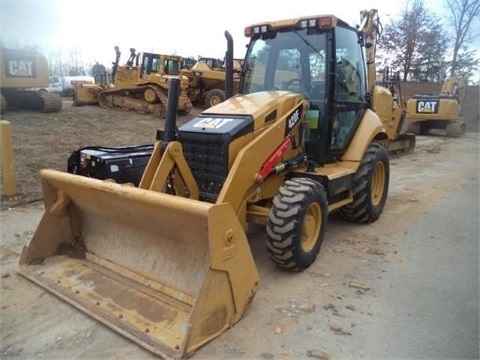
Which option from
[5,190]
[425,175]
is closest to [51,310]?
[5,190]

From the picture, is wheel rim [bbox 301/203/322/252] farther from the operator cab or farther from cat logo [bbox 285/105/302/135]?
the operator cab

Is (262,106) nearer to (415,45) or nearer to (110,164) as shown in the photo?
(110,164)

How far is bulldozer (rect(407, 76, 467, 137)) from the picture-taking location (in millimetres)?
17203

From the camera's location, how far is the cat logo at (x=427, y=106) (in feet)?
57.0

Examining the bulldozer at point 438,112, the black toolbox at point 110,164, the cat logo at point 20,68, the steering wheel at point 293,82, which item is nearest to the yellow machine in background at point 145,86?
the cat logo at point 20,68

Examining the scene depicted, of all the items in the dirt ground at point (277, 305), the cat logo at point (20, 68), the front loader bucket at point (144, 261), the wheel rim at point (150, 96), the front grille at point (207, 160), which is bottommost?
the dirt ground at point (277, 305)

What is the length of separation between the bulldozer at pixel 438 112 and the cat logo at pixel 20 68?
14.3 m

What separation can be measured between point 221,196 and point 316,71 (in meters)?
2.07

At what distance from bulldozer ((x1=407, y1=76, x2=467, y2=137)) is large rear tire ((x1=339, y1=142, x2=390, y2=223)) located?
1289cm

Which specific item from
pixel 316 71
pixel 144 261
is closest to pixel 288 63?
pixel 316 71

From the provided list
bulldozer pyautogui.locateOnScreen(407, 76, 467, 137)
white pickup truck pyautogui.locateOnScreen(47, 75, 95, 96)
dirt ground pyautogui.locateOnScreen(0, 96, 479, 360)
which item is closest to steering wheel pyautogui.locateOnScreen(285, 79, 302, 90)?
dirt ground pyautogui.locateOnScreen(0, 96, 479, 360)

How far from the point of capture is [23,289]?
3822 millimetres

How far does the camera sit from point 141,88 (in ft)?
55.3

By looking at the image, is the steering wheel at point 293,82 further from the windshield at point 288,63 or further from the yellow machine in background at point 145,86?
the yellow machine in background at point 145,86
